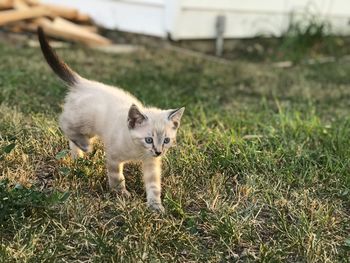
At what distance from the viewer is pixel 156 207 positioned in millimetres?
3506

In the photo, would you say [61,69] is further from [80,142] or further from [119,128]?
[119,128]

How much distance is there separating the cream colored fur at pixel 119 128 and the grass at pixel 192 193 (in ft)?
0.43

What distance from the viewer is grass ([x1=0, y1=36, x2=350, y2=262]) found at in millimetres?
3121

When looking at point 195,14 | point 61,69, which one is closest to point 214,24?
point 195,14

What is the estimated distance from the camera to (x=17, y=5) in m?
9.08

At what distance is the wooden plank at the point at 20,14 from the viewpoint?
339 inches

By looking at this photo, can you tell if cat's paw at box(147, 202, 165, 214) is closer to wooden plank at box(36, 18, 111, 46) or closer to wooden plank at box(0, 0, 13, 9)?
wooden plank at box(36, 18, 111, 46)

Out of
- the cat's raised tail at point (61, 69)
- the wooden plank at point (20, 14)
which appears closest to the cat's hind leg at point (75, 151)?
the cat's raised tail at point (61, 69)

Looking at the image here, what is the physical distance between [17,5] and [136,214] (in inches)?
263

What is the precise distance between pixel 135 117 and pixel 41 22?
594cm

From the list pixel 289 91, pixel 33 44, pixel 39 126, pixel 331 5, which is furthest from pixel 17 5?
pixel 331 5

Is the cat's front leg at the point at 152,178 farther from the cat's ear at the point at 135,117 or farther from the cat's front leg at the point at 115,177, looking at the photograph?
the cat's ear at the point at 135,117

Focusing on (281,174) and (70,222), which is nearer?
(70,222)

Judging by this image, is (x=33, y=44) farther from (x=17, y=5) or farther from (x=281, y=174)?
(x=281, y=174)
